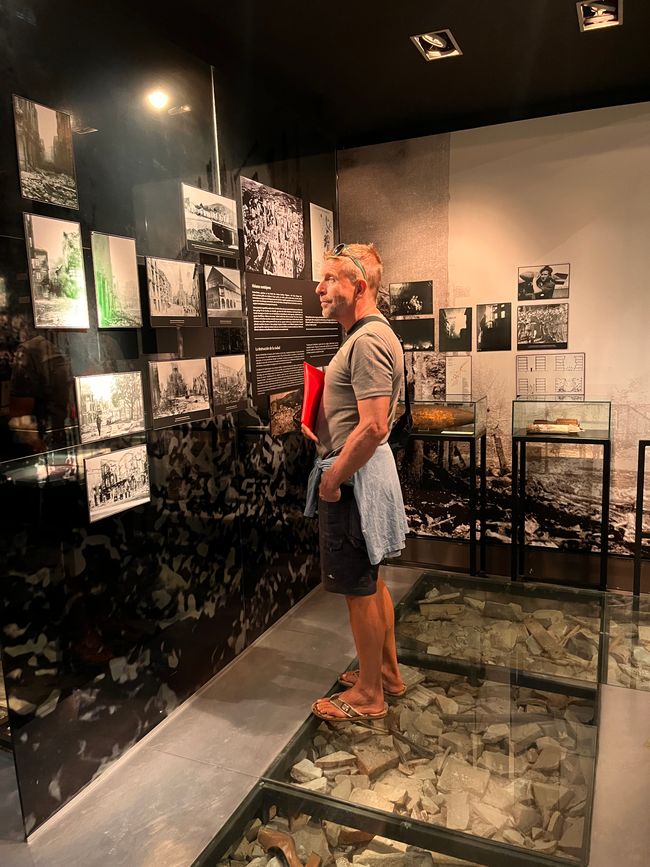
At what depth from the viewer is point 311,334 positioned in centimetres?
372

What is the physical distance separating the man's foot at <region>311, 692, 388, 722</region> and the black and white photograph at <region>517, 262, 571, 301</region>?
7.95 ft

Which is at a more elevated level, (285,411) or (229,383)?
(229,383)

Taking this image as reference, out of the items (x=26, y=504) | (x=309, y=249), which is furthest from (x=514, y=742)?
(x=309, y=249)

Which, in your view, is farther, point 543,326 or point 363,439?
point 543,326

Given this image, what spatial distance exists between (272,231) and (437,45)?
110 cm

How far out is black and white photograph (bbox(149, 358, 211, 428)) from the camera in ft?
7.83

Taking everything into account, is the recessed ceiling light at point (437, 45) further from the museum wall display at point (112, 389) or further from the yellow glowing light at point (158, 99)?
the yellow glowing light at point (158, 99)

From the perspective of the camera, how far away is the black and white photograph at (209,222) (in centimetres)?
257

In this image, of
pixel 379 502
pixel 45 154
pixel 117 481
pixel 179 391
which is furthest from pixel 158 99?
pixel 379 502

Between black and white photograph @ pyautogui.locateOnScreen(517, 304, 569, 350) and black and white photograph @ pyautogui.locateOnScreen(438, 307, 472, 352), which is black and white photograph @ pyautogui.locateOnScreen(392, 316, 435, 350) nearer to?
black and white photograph @ pyautogui.locateOnScreen(438, 307, 472, 352)

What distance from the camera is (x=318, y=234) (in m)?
3.82

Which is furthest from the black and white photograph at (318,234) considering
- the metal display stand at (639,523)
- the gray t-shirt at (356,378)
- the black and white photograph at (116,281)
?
the metal display stand at (639,523)

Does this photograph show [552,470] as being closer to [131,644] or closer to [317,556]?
[317,556]

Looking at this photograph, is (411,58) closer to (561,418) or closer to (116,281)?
(116,281)
